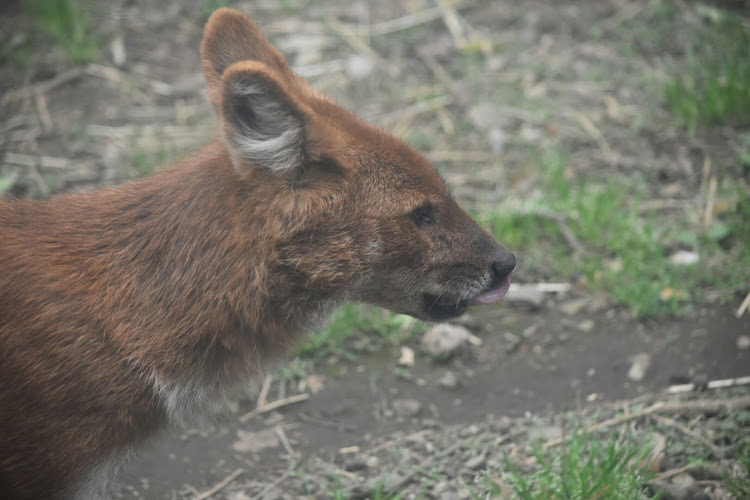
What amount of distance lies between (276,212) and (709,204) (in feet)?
13.5

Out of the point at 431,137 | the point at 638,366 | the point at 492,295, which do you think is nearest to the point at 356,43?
the point at 431,137

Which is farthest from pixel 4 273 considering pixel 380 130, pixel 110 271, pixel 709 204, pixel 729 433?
pixel 709 204

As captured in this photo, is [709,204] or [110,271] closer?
[110,271]

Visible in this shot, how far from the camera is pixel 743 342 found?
16.7ft

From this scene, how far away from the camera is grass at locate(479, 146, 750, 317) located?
559cm

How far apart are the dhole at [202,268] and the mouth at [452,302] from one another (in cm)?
11

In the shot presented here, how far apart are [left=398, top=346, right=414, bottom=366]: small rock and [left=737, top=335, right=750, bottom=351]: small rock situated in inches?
83.6

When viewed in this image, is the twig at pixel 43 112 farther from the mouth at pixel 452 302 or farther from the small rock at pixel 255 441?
the mouth at pixel 452 302

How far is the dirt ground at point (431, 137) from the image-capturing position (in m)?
4.93

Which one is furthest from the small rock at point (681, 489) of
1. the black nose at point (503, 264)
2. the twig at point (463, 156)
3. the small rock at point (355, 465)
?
the twig at point (463, 156)

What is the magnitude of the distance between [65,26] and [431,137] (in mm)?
3937

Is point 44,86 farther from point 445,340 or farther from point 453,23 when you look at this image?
point 445,340

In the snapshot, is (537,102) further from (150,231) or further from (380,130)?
(150,231)

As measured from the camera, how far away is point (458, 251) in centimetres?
396
